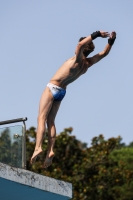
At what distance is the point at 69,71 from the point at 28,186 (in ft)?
6.39

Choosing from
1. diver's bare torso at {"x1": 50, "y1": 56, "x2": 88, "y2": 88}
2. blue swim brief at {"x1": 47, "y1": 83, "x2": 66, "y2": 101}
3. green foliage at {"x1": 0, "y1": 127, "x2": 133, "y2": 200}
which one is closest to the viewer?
diver's bare torso at {"x1": 50, "y1": 56, "x2": 88, "y2": 88}

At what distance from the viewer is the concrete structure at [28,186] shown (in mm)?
11516

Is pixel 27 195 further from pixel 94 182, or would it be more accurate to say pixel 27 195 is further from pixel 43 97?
pixel 94 182

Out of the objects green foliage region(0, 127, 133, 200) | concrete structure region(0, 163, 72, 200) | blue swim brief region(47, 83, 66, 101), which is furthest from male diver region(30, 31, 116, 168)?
green foliage region(0, 127, 133, 200)

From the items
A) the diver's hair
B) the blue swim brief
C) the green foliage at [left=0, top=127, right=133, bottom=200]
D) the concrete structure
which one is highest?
the green foliage at [left=0, top=127, right=133, bottom=200]

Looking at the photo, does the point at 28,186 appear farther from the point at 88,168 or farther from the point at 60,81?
the point at 88,168

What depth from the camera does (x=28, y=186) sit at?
38.9 feet

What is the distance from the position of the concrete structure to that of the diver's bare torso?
1.53 metres

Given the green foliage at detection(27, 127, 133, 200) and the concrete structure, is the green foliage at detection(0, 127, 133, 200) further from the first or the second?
the concrete structure

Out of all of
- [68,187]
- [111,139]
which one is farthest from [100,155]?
[68,187]

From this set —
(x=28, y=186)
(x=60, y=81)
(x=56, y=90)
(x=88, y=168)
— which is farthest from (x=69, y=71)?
(x=88, y=168)

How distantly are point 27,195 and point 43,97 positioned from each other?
1.73 meters

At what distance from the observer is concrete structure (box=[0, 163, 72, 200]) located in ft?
37.8

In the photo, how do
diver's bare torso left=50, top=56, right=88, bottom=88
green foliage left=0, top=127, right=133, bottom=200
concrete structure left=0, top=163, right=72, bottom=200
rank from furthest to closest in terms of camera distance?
green foliage left=0, top=127, right=133, bottom=200 → diver's bare torso left=50, top=56, right=88, bottom=88 → concrete structure left=0, top=163, right=72, bottom=200
